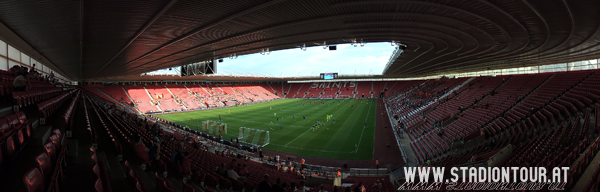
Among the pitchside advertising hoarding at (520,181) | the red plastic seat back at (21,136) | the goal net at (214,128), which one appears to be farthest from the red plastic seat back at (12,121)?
the goal net at (214,128)

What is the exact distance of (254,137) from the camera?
23.5 meters

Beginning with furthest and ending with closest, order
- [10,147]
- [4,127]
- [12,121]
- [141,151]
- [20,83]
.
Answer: [20,83]
[141,151]
[12,121]
[4,127]
[10,147]

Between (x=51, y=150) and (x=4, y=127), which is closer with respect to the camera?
(x=51, y=150)

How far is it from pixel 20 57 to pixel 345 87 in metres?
69.2

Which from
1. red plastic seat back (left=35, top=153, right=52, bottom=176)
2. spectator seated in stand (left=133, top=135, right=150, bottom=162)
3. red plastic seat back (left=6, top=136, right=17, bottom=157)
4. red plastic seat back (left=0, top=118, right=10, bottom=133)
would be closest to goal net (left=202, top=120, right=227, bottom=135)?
spectator seated in stand (left=133, top=135, right=150, bottom=162)

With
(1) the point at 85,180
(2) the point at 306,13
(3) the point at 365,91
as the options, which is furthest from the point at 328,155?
(3) the point at 365,91

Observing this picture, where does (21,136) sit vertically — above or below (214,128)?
above

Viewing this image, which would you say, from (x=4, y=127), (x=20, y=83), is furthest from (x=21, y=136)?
(x=20, y=83)

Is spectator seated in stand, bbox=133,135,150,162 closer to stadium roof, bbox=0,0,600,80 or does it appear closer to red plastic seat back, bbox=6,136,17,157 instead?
red plastic seat back, bbox=6,136,17,157

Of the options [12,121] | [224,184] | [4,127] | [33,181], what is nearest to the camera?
[33,181]

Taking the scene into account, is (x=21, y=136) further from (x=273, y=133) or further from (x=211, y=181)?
(x=273, y=133)

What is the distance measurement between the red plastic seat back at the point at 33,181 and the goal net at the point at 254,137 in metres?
18.9

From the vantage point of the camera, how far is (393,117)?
3369 centimetres

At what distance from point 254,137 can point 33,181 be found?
21396mm
